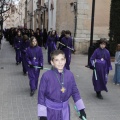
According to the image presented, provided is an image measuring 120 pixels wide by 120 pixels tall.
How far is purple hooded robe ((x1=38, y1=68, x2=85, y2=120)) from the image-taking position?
390 centimetres

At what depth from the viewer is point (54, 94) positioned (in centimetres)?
391

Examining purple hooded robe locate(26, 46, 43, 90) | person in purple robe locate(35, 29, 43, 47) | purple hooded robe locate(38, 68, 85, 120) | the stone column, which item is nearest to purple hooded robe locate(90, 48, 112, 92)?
purple hooded robe locate(26, 46, 43, 90)

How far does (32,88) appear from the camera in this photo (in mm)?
8500

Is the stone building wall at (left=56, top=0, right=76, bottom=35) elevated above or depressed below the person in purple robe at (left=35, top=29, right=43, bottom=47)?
above

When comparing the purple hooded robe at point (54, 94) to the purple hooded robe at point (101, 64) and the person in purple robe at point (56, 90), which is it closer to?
the person in purple robe at point (56, 90)

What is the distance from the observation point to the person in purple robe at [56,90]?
3888 mm

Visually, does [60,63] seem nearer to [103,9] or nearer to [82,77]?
[82,77]

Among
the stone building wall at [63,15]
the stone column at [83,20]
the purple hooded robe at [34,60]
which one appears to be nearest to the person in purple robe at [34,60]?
the purple hooded robe at [34,60]

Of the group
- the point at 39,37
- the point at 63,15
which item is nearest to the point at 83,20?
the point at 63,15

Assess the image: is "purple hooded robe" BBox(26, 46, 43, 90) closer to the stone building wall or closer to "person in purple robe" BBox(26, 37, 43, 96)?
"person in purple robe" BBox(26, 37, 43, 96)

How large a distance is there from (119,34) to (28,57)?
8.38m

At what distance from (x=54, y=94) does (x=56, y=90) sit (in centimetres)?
6

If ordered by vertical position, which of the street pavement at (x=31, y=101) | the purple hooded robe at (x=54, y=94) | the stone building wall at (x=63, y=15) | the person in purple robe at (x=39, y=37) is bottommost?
the street pavement at (x=31, y=101)

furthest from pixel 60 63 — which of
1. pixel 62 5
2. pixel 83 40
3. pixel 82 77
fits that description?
pixel 62 5
